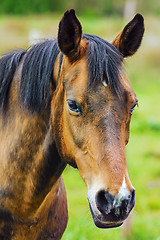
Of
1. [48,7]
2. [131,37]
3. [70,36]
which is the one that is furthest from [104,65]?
[48,7]

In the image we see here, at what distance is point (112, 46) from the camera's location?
3.11 meters

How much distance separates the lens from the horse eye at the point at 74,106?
287 centimetres

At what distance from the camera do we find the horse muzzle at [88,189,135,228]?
8.64 ft

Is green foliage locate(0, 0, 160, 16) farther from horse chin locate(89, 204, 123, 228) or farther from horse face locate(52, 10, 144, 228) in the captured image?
horse chin locate(89, 204, 123, 228)

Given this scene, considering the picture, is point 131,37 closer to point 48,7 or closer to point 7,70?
point 7,70

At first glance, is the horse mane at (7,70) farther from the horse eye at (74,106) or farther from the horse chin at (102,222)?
the horse chin at (102,222)

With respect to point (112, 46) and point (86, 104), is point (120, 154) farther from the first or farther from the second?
point (112, 46)

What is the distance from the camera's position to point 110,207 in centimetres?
265

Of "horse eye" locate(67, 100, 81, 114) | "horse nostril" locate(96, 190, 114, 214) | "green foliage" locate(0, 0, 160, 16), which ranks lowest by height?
"green foliage" locate(0, 0, 160, 16)

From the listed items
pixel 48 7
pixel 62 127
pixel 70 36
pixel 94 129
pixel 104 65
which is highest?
pixel 70 36

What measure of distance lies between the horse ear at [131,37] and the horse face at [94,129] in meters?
0.02

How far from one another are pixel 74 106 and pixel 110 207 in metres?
0.64

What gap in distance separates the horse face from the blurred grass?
410mm

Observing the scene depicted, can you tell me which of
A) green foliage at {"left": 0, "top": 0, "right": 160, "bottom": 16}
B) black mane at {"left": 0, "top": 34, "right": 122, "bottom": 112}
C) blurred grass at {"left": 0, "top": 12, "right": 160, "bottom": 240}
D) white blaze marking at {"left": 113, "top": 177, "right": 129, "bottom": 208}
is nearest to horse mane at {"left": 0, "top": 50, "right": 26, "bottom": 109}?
black mane at {"left": 0, "top": 34, "right": 122, "bottom": 112}
